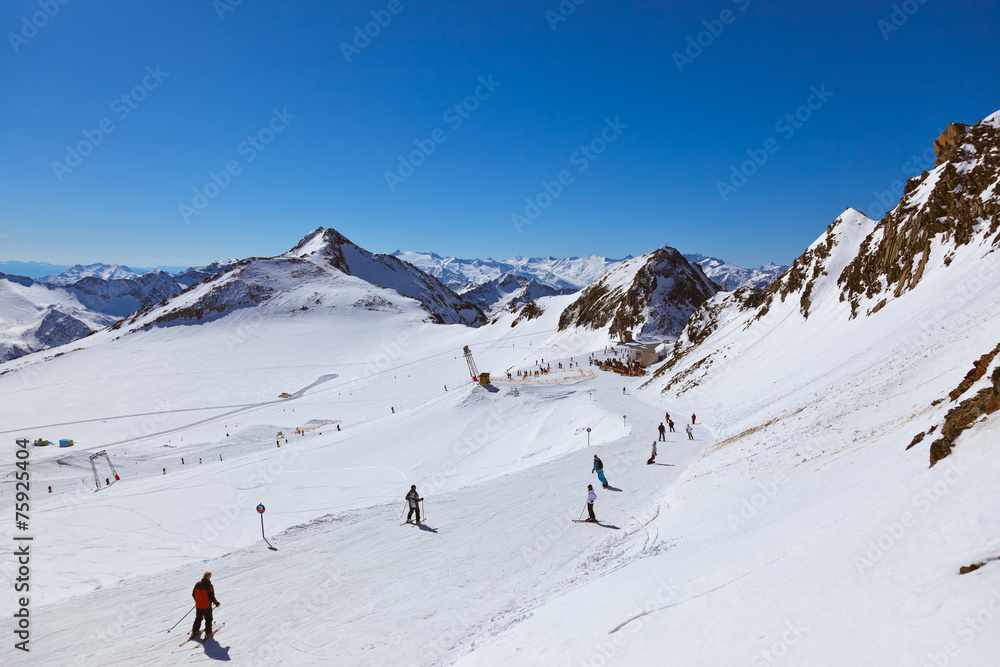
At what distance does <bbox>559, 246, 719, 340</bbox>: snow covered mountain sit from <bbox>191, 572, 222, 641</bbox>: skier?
7373 cm

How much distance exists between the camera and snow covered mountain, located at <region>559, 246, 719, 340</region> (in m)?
81.8

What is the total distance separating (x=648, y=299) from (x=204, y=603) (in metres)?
82.9

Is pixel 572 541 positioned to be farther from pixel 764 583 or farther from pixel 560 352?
pixel 560 352

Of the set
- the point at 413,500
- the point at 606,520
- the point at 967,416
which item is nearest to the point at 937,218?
the point at 967,416

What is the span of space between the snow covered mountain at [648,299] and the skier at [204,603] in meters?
73.7

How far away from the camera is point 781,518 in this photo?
1157 centimetres

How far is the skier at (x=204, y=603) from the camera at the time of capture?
11.2 metres

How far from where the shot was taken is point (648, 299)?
280 feet

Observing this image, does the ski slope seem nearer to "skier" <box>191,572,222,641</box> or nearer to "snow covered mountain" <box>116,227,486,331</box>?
"skier" <box>191,572,222,641</box>

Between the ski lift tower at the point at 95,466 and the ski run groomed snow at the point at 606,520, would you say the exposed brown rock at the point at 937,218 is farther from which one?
the ski lift tower at the point at 95,466

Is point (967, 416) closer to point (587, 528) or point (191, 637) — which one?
point (587, 528)

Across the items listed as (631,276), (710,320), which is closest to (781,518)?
(710,320)

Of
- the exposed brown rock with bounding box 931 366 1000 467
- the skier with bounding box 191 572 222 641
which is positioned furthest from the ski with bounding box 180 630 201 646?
the exposed brown rock with bounding box 931 366 1000 467

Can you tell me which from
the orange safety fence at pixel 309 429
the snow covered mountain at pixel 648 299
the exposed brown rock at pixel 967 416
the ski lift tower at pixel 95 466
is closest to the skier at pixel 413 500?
the exposed brown rock at pixel 967 416
